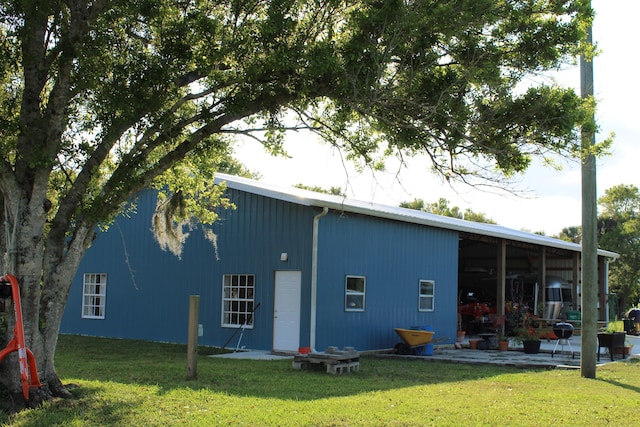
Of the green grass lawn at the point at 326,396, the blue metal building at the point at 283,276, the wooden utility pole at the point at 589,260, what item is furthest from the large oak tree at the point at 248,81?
the blue metal building at the point at 283,276

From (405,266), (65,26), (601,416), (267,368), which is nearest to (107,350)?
(267,368)

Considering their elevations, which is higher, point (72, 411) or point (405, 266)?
point (405, 266)

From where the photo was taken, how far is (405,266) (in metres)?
17.8

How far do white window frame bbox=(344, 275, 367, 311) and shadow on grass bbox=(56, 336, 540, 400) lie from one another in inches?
61.4

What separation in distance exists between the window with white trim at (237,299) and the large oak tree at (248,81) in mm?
7378

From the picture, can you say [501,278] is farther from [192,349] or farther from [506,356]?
[192,349]

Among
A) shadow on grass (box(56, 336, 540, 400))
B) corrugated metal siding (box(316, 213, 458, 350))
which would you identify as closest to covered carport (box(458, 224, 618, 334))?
corrugated metal siding (box(316, 213, 458, 350))

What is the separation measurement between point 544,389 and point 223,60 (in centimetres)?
704

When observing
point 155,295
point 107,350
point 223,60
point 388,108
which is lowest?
point 107,350

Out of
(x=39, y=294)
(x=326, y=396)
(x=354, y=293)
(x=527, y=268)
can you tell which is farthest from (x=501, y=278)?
(x=39, y=294)

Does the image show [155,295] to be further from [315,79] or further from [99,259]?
[315,79]

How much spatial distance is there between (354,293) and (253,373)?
505 centimetres

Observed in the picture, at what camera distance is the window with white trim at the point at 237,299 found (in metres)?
16.6

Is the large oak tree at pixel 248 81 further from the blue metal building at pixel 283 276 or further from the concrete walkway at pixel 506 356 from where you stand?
the concrete walkway at pixel 506 356
